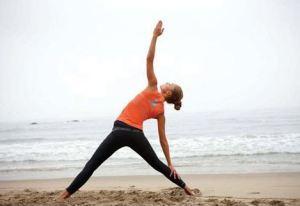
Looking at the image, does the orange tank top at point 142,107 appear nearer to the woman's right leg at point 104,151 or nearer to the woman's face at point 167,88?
the woman's face at point 167,88

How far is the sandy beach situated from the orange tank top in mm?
1318

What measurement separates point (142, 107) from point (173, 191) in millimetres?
1971

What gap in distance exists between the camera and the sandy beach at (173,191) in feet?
17.6

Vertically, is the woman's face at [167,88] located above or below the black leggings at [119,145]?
above

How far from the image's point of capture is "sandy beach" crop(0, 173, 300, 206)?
5.37 m

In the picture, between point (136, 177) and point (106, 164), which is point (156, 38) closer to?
point (136, 177)

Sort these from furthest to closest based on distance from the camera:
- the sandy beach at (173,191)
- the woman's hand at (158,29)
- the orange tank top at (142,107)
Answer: the sandy beach at (173,191)
the orange tank top at (142,107)
the woman's hand at (158,29)

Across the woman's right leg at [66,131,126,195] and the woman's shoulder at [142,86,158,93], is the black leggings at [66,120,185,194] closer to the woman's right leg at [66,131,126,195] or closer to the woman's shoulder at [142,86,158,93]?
the woman's right leg at [66,131,126,195]

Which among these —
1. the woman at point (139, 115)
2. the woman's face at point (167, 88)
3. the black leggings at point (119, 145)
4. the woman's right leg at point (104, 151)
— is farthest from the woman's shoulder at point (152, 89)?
the woman's right leg at point (104, 151)

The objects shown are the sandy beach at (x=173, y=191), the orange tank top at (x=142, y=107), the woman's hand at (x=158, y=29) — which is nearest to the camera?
the woman's hand at (x=158, y=29)

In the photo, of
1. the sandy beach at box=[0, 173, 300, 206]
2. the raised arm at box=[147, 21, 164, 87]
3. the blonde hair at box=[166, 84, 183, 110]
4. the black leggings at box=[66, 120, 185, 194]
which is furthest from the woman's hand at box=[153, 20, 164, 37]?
the sandy beach at box=[0, 173, 300, 206]

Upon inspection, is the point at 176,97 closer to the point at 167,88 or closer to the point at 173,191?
the point at 167,88

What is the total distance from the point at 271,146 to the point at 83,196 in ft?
36.1

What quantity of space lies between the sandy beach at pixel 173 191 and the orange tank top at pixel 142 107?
1.32 m
